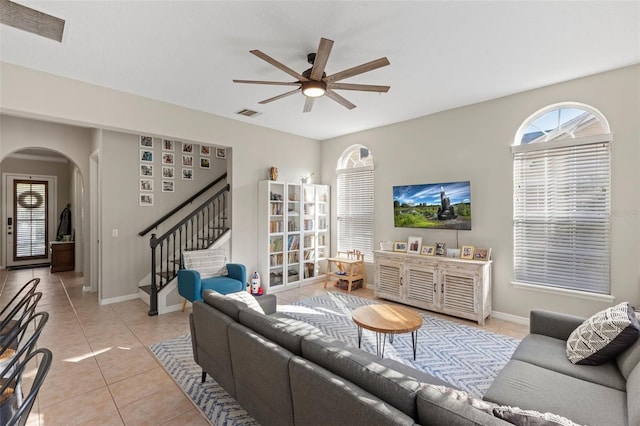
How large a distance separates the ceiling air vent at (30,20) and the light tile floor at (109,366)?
3143 mm

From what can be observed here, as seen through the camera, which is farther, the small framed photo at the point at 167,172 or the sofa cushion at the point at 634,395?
the small framed photo at the point at 167,172

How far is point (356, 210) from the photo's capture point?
6.11 meters

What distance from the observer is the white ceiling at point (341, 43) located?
2.36m

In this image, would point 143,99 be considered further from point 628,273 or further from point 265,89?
point 628,273

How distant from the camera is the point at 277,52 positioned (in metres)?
3.00

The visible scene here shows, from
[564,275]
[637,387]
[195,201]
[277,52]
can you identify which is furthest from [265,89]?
[564,275]

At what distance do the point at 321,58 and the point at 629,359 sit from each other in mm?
3004

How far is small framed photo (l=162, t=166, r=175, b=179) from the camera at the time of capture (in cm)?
550

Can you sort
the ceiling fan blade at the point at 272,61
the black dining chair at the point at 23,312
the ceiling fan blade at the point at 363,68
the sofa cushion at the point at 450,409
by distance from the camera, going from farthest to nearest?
the ceiling fan blade at the point at 363,68 → the ceiling fan blade at the point at 272,61 → the black dining chair at the point at 23,312 → the sofa cushion at the point at 450,409

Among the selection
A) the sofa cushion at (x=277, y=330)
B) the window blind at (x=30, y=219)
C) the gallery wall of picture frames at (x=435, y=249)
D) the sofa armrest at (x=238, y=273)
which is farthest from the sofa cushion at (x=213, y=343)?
the window blind at (x=30, y=219)

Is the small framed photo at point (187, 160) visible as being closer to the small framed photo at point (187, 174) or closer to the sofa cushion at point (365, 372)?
the small framed photo at point (187, 174)

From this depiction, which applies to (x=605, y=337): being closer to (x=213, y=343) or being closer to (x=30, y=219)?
(x=213, y=343)

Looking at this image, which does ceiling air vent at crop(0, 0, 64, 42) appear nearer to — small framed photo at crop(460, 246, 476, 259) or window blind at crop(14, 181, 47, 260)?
small framed photo at crop(460, 246, 476, 259)

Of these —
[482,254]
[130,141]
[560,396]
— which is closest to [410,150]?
[482,254]
